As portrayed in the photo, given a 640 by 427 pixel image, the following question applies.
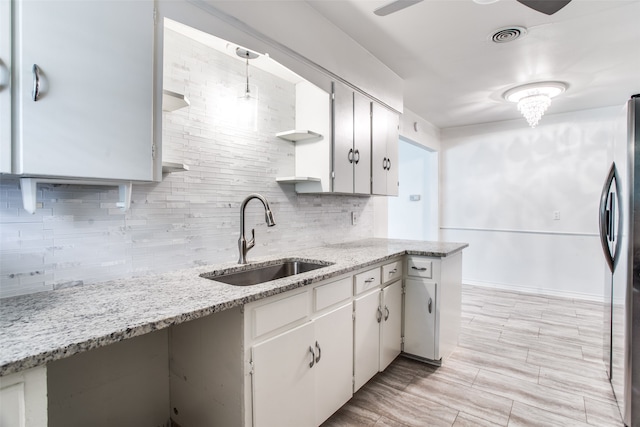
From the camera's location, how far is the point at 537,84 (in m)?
3.23

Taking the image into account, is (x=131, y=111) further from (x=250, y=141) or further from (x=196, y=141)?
(x=250, y=141)

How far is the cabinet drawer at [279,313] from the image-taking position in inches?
52.5

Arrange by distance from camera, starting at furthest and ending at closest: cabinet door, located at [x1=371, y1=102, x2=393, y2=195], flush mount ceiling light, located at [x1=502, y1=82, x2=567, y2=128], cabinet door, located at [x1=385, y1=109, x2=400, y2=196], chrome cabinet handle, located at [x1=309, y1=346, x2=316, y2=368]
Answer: flush mount ceiling light, located at [x1=502, y1=82, x2=567, y2=128] < cabinet door, located at [x1=385, y1=109, x2=400, y2=196] < cabinet door, located at [x1=371, y1=102, x2=393, y2=195] < chrome cabinet handle, located at [x1=309, y1=346, x2=316, y2=368]

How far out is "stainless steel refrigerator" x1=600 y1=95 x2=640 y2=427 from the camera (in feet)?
5.66

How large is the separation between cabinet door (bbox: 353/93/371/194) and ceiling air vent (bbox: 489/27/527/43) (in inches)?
38.7

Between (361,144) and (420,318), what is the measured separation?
55.5 inches

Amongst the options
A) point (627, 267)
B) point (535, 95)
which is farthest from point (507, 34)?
point (627, 267)

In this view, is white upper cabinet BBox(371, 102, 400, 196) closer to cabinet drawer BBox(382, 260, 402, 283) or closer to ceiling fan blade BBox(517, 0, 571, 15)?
cabinet drawer BBox(382, 260, 402, 283)

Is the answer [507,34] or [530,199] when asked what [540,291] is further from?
[507,34]

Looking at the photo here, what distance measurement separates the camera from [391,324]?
2357 millimetres

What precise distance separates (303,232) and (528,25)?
211cm

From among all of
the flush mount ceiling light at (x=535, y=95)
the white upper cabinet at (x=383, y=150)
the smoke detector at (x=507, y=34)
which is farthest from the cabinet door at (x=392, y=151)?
the flush mount ceiling light at (x=535, y=95)

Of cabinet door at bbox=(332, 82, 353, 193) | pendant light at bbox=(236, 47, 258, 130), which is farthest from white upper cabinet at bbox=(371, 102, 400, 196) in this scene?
pendant light at bbox=(236, 47, 258, 130)

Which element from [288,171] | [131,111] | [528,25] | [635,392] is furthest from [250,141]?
[635,392]
